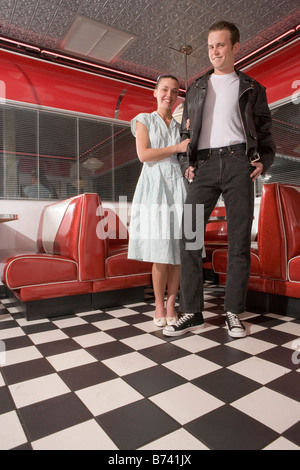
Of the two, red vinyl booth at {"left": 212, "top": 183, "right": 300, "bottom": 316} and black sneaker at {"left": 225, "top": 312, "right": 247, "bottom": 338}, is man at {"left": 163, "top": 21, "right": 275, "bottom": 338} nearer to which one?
black sneaker at {"left": 225, "top": 312, "right": 247, "bottom": 338}

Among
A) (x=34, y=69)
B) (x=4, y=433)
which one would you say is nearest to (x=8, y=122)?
(x=34, y=69)

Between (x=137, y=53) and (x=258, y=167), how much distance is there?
3387 mm

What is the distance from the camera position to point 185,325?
1.96 m

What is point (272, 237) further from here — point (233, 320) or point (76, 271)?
point (76, 271)

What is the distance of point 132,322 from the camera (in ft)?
7.43

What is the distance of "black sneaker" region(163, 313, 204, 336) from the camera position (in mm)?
1930

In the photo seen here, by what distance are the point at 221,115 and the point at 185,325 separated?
1.31 m

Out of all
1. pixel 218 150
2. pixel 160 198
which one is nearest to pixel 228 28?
pixel 218 150

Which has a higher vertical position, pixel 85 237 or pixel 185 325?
pixel 85 237

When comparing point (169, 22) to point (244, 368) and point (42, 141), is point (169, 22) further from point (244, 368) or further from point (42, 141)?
point (244, 368)

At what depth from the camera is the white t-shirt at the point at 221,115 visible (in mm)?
1880

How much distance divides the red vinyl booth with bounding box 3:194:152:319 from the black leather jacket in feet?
3.29

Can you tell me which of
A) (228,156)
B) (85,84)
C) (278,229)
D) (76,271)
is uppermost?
(85,84)
